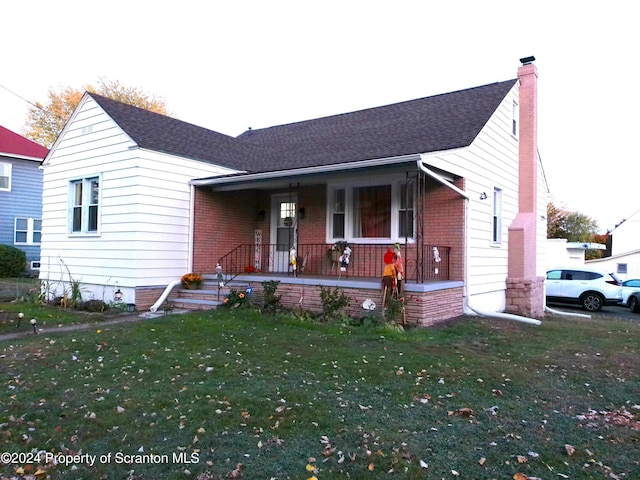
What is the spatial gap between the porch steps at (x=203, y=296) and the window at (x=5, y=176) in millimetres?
14979

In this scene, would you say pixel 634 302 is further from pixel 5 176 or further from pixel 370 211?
pixel 5 176

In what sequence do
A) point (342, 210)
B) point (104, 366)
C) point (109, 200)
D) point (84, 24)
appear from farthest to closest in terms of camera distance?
point (84, 24) → point (342, 210) → point (109, 200) → point (104, 366)

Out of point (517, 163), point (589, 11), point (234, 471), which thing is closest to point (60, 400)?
point (234, 471)

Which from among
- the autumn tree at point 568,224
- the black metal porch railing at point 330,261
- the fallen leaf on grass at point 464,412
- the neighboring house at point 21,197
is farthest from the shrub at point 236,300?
the autumn tree at point 568,224

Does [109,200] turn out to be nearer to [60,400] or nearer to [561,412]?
[60,400]

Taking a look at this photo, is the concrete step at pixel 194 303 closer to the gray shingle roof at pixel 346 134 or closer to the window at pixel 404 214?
the gray shingle roof at pixel 346 134

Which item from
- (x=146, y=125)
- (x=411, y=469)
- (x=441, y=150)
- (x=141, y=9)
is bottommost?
(x=411, y=469)

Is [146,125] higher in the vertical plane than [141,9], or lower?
lower

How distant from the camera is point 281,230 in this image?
12945mm

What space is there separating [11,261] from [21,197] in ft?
12.4

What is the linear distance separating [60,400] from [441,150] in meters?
7.79

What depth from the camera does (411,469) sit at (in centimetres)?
315

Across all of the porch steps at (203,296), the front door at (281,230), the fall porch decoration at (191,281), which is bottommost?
the porch steps at (203,296)

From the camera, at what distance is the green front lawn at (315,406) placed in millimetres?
3238
